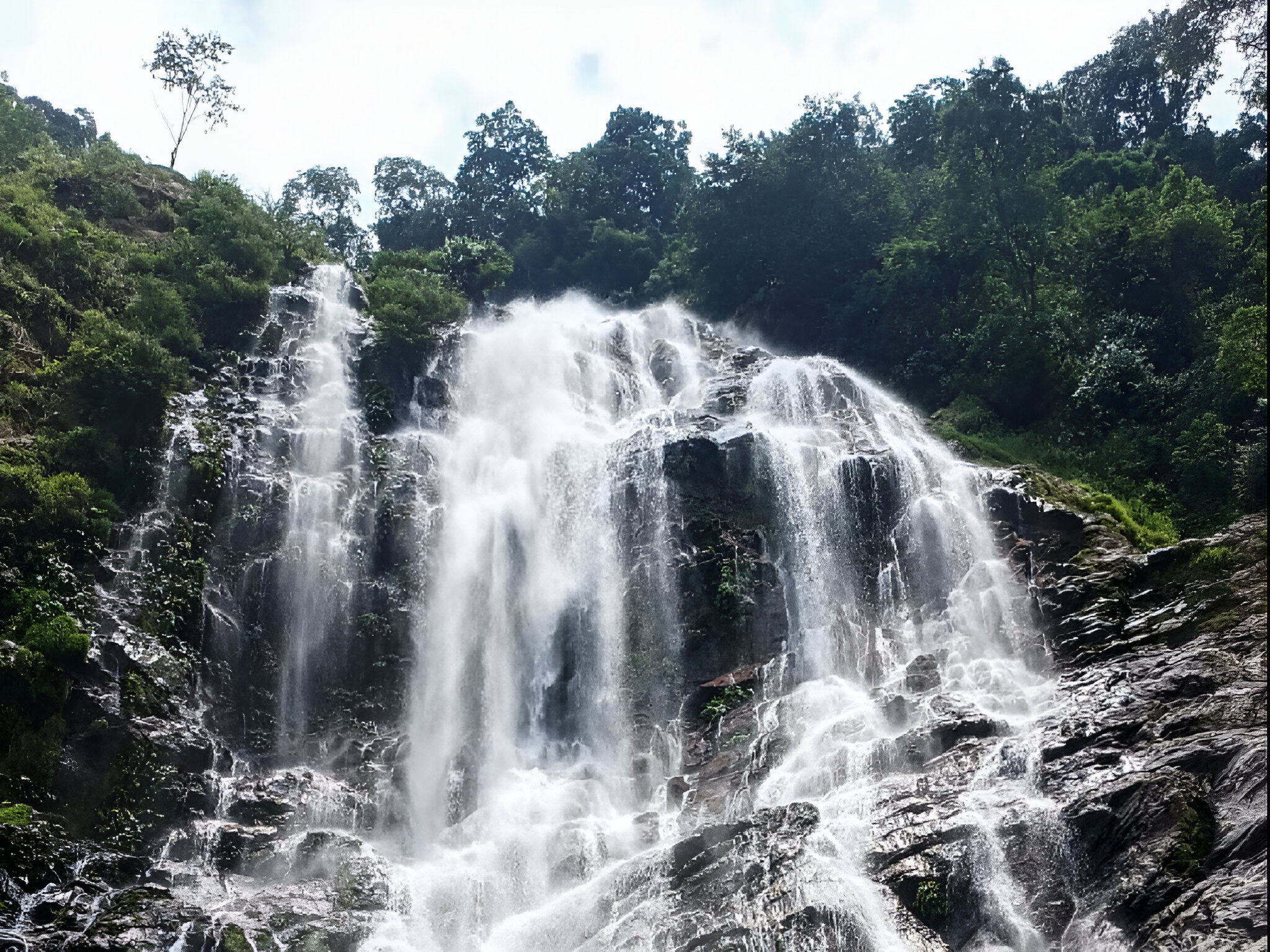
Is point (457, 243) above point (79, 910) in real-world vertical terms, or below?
above

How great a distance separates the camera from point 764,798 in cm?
1611

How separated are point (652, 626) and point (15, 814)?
1166 centimetres

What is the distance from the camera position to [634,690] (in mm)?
20547

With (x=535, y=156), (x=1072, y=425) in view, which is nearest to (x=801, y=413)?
(x=1072, y=425)

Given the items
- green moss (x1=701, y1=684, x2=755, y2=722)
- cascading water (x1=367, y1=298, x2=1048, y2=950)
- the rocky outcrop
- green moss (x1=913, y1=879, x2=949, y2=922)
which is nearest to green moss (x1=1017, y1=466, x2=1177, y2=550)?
cascading water (x1=367, y1=298, x2=1048, y2=950)

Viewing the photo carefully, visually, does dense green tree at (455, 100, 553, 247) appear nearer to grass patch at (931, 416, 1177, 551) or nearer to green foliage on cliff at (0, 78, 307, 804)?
green foliage on cliff at (0, 78, 307, 804)

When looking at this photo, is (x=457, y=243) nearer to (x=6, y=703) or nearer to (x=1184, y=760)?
(x=6, y=703)

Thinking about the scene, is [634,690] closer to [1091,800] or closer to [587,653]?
[587,653]

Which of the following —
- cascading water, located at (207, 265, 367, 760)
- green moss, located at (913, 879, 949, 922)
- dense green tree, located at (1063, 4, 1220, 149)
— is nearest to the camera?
green moss, located at (913, 879, 949, 922)

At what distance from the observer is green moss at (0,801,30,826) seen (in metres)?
14.4

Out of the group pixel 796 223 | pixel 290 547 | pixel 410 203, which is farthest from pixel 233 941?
pixel 410 203

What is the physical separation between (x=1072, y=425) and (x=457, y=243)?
71.7 ft

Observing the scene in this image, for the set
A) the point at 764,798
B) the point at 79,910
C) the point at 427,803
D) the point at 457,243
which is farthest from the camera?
the point at 457,243

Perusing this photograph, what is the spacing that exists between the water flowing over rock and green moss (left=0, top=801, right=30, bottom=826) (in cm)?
23
